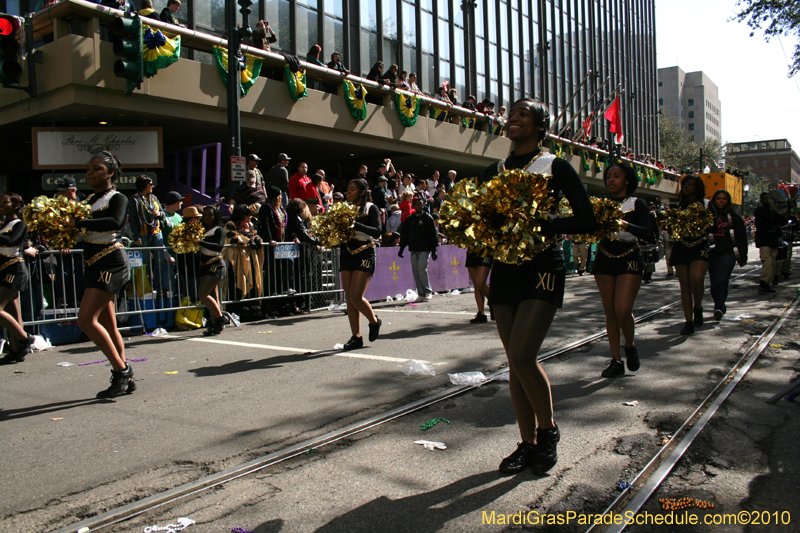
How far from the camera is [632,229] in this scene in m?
5.56

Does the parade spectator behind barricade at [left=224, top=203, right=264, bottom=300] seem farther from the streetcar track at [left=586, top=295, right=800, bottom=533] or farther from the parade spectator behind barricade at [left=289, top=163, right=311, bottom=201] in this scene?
the streetcar track at [left=586, top=295, right=800, bottom=533]

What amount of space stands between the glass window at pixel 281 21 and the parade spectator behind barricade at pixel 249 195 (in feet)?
31.4

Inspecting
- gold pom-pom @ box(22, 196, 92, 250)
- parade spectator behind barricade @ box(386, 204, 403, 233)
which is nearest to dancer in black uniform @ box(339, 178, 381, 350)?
gold pom-pom @ box(22, 196, 92, 250)

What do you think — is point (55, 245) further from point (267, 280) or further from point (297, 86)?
point (297, 86)

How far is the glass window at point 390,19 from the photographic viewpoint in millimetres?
25203

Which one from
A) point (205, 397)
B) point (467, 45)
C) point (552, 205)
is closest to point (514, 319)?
point (552, 205)

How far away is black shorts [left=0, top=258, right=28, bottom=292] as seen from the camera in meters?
6.80

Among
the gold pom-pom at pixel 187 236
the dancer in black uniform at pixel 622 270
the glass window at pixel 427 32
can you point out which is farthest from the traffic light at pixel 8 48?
the glass window at pixel 427 32

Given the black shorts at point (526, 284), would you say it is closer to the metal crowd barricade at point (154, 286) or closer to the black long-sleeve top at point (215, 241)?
the metal crowd barricade at point (154, 286)

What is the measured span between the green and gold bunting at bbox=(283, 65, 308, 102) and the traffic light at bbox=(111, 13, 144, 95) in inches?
257

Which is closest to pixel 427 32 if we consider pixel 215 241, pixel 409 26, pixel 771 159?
pixel 409 26

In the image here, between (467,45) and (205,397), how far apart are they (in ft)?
89.9

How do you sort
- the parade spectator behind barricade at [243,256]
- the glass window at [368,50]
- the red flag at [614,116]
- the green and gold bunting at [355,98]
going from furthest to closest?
the red flag at [614,116], the glass window at [368,50], the green and gold bunting at [355,98], the parade spectator behind barricade at [243,256]

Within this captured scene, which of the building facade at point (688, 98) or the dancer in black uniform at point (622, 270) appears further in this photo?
the building facade at point (688, 98)
